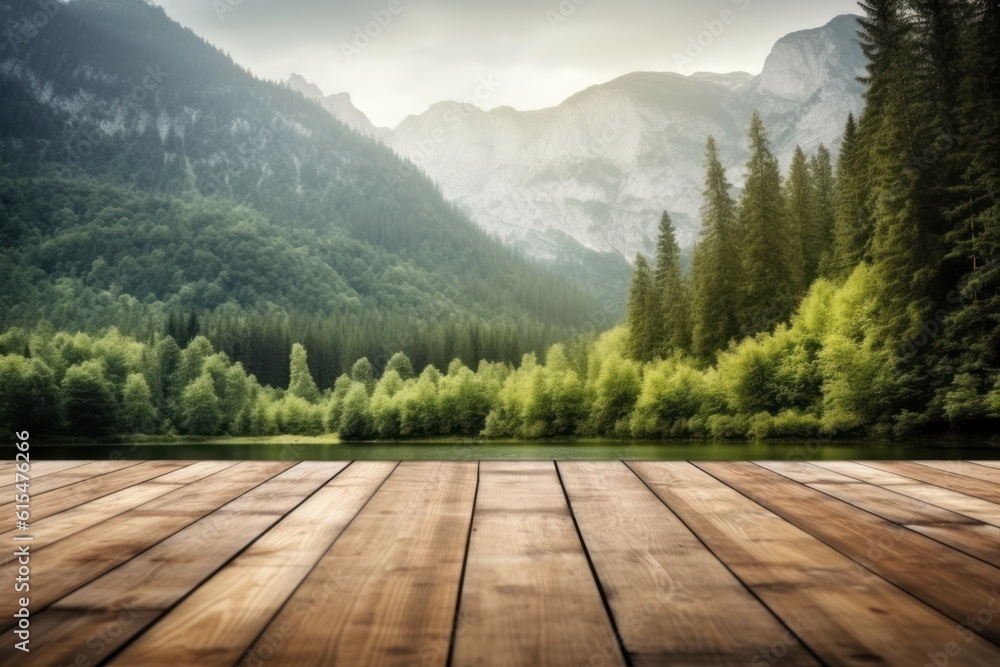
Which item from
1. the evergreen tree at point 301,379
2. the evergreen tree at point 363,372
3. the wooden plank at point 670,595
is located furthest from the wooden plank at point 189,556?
the evergreen tree at point 363,372

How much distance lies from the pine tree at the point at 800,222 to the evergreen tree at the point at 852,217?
3.14 m

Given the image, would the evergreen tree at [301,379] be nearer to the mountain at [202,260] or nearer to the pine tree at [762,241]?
the mountain at [202,260]

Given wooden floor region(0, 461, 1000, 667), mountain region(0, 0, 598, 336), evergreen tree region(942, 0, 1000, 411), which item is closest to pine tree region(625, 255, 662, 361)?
evergreen tree region(942, 0, 1000, 411)

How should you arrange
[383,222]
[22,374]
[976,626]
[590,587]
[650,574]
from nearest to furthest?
[976,626], [590,587], [650,574], [22,374], [383,222]

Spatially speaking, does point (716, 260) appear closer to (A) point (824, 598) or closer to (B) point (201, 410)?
(A) point (824, 598)

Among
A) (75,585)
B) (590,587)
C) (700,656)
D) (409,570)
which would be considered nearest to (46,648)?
(75,585)

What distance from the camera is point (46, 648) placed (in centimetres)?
155

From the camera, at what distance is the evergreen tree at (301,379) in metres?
77.2

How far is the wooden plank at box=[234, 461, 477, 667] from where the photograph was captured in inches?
59.9

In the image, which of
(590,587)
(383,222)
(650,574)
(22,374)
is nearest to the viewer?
(590,587)

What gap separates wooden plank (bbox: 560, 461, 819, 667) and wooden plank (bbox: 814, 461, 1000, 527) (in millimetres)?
1406

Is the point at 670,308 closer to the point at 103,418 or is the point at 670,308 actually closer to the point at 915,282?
the point at 915,282

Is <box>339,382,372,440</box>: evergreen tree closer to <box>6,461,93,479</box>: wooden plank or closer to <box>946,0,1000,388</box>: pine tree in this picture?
<box>946,0,1000,388</box>: pine tree

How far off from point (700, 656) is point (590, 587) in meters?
0.49
